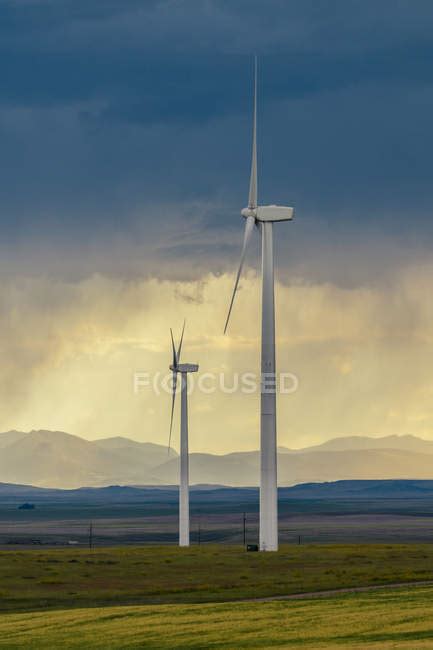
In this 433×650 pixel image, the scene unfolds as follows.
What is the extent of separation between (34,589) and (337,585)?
851 inches

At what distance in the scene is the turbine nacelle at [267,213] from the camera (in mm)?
108500

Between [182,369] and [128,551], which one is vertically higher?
[182,369]

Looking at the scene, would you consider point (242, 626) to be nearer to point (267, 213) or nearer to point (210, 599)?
point (210, 599)

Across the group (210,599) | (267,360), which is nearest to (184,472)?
(267,360)

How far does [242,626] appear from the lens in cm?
5694

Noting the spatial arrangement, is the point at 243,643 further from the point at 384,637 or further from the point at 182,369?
the point at 182,369

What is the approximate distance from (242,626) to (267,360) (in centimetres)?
4682

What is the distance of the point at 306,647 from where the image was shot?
4878cm

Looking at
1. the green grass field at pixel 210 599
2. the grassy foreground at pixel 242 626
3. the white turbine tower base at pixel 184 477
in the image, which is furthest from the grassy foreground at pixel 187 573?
the white turbine tower base at pixel 184 477

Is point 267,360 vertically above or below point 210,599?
above

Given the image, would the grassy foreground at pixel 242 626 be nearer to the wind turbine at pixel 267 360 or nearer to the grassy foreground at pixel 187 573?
the grassy foreground at pixel 187 573

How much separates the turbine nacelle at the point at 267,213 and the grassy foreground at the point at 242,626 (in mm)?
46385

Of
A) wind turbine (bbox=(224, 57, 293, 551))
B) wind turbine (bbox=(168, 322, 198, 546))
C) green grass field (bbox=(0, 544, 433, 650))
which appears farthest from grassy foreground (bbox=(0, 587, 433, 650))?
wind turbine (bbox=(168, 322, 198, 546))

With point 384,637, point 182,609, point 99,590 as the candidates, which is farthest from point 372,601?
point 99,590
